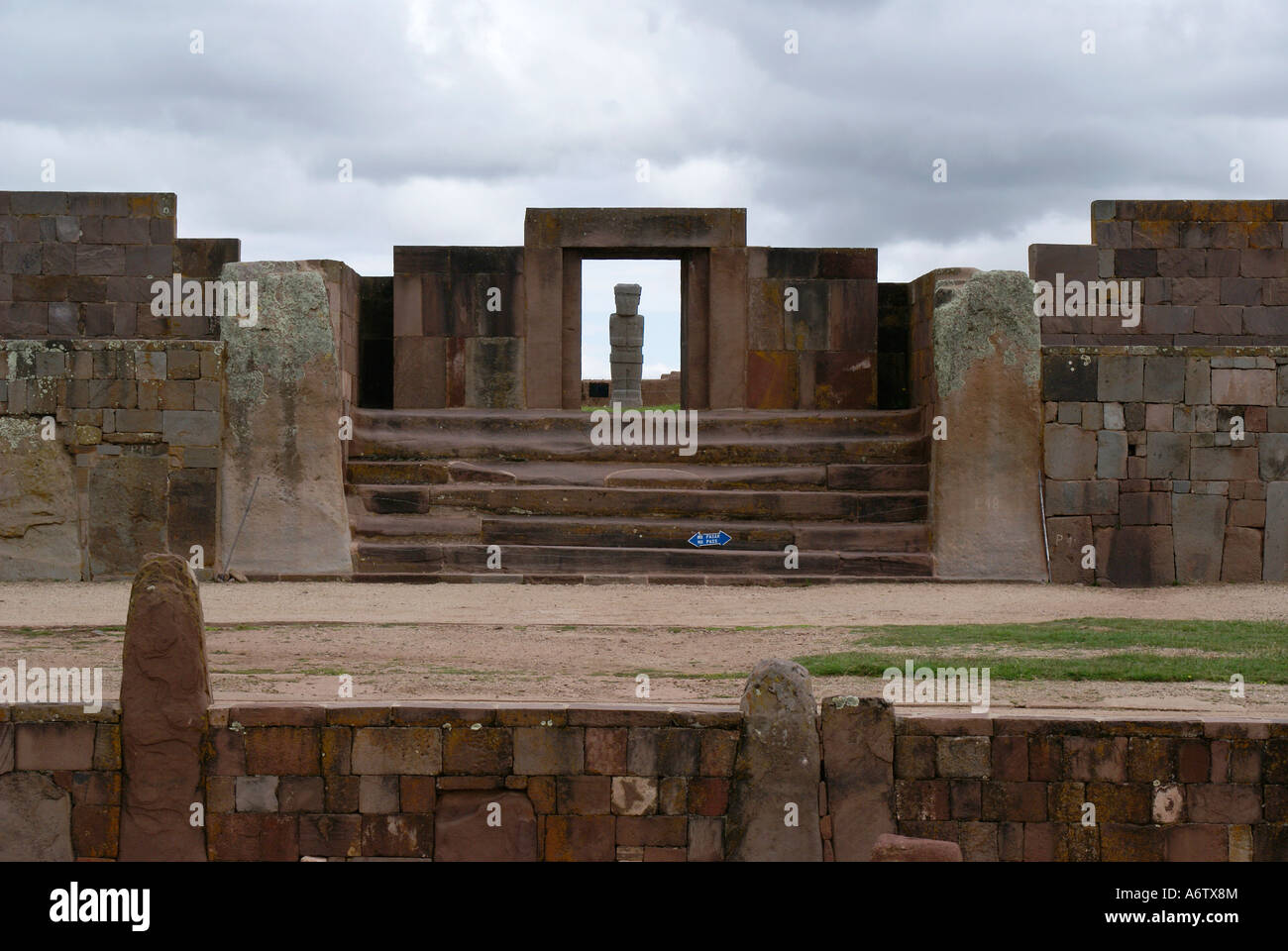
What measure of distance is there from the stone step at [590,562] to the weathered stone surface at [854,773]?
6.65 meters

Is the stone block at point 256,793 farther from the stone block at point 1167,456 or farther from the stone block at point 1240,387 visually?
the stone block at point 1240,387

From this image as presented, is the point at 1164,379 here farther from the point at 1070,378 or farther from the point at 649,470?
the point at 649,470

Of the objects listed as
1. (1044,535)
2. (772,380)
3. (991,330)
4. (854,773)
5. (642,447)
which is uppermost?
(991,330)

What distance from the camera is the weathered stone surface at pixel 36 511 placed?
13.7 metres

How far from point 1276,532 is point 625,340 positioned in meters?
14.6

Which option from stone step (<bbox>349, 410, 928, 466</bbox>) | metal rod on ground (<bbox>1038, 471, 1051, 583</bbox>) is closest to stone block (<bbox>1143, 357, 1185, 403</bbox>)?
metal rod on ground (<bbox>1038, 471, 1051, 583</bbox>)

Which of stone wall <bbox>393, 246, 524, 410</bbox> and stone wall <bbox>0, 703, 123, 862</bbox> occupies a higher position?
stone wall <bbox>393, 246, 524, 410</bbox>

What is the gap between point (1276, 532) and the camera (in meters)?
14.4

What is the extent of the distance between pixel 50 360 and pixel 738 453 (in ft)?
21.9

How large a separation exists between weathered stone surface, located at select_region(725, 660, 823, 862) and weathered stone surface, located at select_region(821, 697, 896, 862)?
9 centimetres

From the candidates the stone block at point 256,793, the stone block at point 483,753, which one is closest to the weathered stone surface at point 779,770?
the stone block at point 483,753

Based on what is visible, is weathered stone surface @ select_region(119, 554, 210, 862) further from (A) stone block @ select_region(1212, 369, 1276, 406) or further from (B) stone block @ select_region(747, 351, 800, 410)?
(B) stone block @ select_region(747, 351, 800, 410)

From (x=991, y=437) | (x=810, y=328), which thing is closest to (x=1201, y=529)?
(x=991, y=437)

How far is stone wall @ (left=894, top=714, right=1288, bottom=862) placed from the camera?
7.02 m
